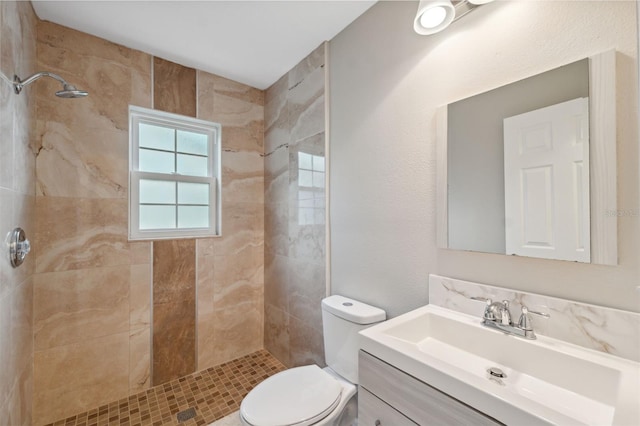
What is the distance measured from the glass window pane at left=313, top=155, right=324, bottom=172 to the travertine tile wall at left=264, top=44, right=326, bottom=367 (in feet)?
0.07

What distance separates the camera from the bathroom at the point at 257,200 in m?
1.03

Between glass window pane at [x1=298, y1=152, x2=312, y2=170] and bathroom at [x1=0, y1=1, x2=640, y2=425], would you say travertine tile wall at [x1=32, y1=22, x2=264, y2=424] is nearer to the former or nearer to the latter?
bathroom at [x1=0, y1=1, x2=640, y2=425]

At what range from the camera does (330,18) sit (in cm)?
168

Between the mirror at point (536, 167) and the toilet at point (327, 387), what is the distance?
65 centimetres

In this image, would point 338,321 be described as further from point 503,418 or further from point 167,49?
point 167,49

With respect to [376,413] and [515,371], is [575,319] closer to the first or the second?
[515,371]

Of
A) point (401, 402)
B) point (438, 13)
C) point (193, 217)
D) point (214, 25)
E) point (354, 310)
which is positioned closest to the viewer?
point (401, 402)

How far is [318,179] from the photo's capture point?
1966 millimetres

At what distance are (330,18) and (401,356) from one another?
5.97ft

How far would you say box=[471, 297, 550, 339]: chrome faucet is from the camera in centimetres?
96

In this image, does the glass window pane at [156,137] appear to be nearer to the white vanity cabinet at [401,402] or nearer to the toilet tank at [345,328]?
the toilet tank at [345,328]

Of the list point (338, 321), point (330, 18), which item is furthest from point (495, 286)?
point (330, 18)

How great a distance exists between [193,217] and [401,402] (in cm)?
202

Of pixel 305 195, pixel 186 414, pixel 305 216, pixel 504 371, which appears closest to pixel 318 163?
pixel 305 195
